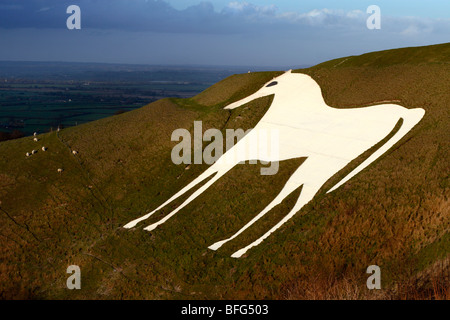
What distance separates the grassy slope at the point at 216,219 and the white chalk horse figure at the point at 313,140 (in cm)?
108

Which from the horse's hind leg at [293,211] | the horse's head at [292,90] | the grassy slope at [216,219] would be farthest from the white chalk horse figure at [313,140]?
the grassy slope at [216,219]

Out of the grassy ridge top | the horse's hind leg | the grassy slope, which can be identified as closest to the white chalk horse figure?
the horse's hind leg

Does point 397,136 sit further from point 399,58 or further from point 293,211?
point 399,58

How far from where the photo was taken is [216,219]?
1193 inches

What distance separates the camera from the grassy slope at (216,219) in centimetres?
2120

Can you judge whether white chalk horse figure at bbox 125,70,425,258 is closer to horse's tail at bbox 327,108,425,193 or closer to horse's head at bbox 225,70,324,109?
horse's tail at bbox 327,108,425,193

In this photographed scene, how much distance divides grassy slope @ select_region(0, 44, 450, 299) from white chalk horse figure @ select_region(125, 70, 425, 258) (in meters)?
1.08

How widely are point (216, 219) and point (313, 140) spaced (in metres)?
15.5

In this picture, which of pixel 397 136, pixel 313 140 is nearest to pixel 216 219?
pixel 313 140

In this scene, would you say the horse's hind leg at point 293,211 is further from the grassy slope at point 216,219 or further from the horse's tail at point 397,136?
the horse's tail at point 397,136

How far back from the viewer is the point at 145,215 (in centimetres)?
3250

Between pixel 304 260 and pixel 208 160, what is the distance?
794 inches

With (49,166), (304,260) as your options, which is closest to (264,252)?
(304,260)
